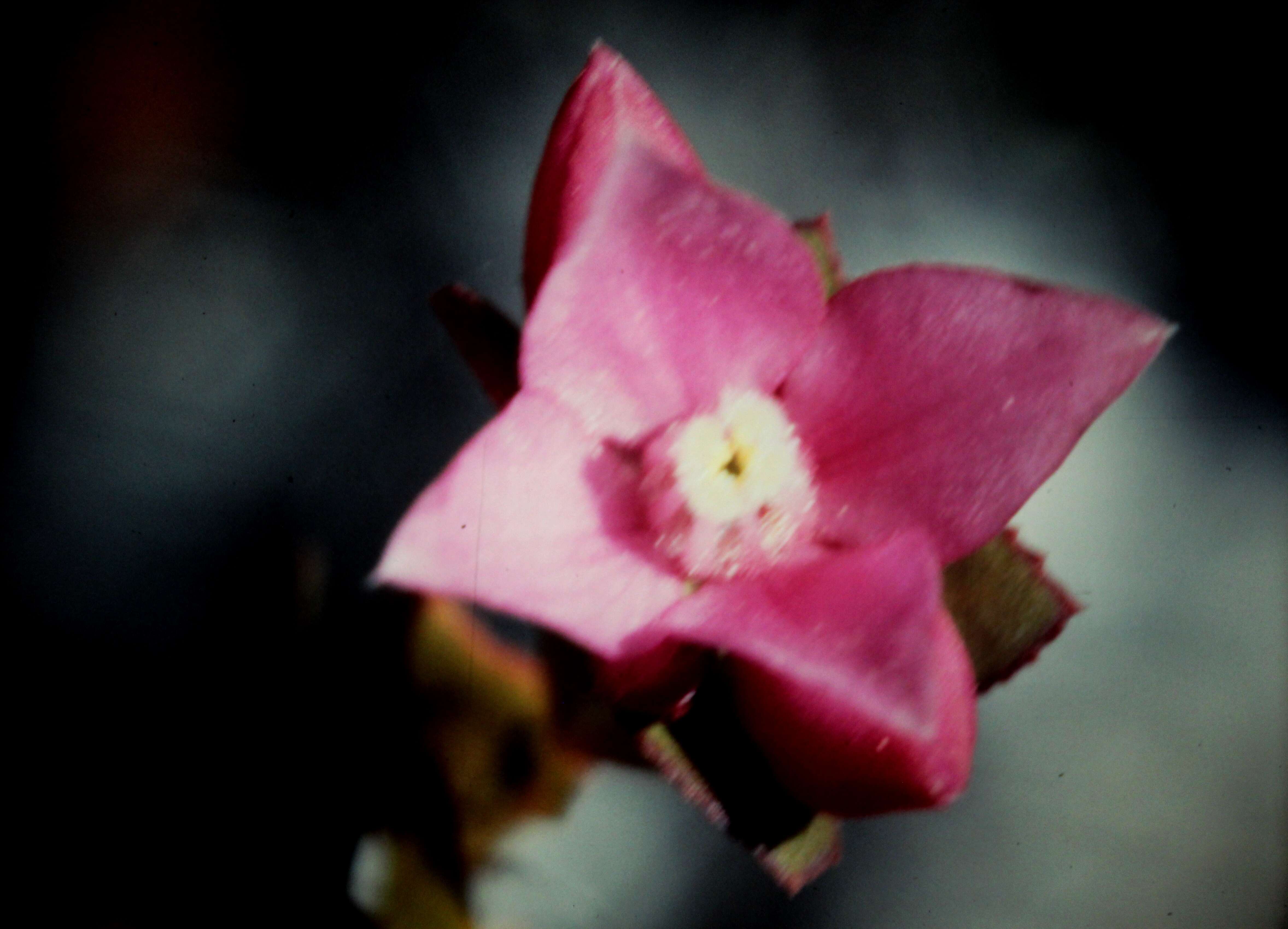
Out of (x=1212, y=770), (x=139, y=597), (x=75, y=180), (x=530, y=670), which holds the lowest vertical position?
(x=1212, y=770)

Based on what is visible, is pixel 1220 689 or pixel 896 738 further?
pixel 1220 689

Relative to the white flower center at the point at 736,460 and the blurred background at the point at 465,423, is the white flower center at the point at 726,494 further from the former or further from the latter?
the blurred background at the point at 465,423

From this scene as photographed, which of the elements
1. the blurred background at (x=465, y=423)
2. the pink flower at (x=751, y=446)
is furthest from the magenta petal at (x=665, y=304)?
the blurred background at (x=465, y=423)

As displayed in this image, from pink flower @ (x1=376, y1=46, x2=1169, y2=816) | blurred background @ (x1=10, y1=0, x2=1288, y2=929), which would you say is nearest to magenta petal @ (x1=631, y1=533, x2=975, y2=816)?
pink flower @ (x1=376, y1=46, x2=1169, y2=816)

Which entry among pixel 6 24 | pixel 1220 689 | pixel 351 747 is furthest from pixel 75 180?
pixel 1220 689

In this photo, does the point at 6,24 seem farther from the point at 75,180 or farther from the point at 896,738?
the point at 896,738

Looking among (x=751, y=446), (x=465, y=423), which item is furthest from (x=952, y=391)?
(x=465, y=423)

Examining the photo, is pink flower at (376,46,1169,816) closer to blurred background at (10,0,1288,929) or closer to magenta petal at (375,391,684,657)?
magenta petal at (375,391,684,657)
